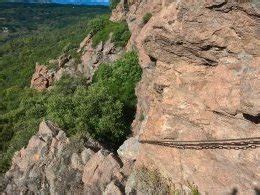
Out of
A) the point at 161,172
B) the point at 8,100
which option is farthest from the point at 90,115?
the point at 8,100

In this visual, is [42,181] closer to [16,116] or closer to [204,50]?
[204,50]

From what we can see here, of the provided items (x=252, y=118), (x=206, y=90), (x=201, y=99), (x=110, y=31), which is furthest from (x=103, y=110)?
(x=110, y=31)

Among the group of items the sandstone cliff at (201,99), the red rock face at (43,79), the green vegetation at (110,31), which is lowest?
the red rock face at (43,79)

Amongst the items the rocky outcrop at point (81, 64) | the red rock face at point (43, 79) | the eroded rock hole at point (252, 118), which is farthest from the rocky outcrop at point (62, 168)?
the red rock face at point (43, 79)

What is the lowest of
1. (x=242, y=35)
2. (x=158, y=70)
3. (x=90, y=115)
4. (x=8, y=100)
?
(x=8, y=100)

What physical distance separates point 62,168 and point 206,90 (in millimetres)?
13554

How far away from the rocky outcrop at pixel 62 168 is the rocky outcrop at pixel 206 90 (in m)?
4.60

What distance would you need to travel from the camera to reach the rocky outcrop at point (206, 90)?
1553 centimetres

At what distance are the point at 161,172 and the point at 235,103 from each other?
5.39 m

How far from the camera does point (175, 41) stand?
1762 centimetres

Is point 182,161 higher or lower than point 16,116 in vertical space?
higher

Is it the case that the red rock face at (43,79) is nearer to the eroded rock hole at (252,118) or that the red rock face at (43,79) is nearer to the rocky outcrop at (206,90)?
the rocky outcrop at (206,90)

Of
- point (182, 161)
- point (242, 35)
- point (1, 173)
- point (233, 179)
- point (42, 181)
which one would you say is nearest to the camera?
point (242, 35)

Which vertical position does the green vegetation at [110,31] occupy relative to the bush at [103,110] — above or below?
below
